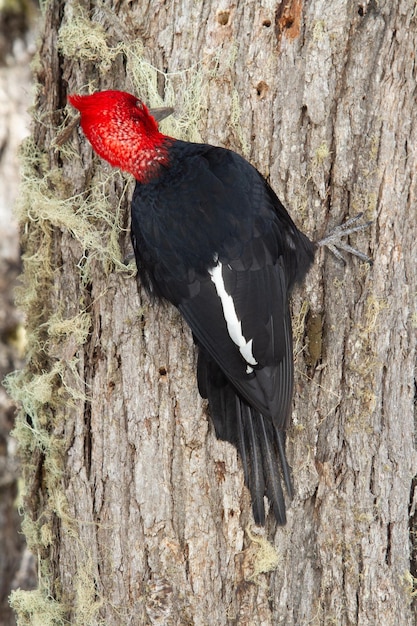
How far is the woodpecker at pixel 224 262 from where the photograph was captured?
2.43 metres

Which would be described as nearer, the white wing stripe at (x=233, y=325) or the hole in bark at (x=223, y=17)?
the white wing stripe at (x=233, y=325)

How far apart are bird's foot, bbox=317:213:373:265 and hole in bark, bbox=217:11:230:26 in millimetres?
857

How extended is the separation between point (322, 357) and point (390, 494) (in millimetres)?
537

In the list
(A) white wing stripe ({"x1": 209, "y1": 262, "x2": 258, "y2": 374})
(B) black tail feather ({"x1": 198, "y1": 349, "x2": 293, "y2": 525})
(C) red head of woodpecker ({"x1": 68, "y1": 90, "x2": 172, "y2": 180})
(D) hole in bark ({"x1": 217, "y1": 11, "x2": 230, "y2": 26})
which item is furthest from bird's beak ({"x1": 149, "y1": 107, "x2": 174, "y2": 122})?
(B) black tail feather ({"x1": 198, "y1": 349, "x2": 293, "y2": 525})

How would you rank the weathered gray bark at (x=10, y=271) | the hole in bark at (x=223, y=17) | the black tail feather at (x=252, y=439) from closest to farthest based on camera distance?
1. the black tail feather at (x=252, y=439)
2. the hole in bark at (x=223, y=17)
3. the weathered gray bark at (x=10, y=271)

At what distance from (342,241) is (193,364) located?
68 centimetres

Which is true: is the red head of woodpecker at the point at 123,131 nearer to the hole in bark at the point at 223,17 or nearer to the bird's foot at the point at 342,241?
the hole in bark at the point at 223,17

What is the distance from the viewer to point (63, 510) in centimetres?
259

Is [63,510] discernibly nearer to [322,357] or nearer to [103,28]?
[322,357]

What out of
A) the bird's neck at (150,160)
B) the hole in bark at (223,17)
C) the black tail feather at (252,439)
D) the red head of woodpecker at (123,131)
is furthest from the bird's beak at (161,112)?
the black tail feather at (252,439)

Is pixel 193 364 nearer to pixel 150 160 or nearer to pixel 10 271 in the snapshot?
pixel 150 160

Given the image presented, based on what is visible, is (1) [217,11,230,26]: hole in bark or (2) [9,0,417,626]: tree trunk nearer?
(2) [9,0,417,626]: tree trunk

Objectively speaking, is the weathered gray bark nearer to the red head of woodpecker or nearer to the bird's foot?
the red head of woodpecker

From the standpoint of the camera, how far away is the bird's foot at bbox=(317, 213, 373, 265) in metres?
2.46
